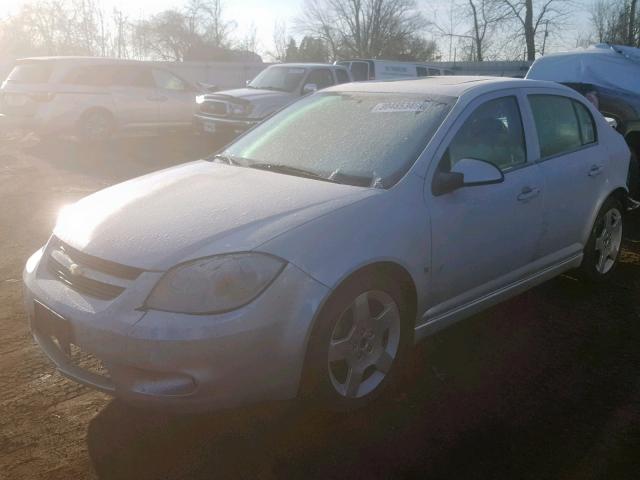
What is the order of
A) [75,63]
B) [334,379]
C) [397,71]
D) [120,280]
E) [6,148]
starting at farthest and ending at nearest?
[397,71] → [6,148] → [75,63] → [334,379] → [120,280]

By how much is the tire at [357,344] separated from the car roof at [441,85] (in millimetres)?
1377

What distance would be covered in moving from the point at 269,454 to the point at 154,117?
11.7m

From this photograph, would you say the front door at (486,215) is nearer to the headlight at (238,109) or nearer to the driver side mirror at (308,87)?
the headlight at (238,109)

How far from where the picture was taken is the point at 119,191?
3623 mm

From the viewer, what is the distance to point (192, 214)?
3107 mm

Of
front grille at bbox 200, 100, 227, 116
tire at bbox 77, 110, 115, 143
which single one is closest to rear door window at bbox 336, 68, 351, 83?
front grille at bbox 200, 100, 227, 116

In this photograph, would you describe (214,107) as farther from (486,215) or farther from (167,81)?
(486,215)

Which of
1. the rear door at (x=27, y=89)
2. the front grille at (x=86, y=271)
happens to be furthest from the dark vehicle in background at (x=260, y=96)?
the front grille at (x=86, y=271)

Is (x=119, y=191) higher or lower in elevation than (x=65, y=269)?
higher

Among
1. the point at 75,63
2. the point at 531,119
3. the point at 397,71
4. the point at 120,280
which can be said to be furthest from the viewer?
the point at 397,71

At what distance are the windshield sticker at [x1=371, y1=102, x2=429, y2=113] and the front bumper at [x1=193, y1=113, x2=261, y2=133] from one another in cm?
781

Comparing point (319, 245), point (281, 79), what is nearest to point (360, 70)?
point (281, 79)

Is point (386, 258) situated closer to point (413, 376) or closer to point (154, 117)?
point (413, 376)

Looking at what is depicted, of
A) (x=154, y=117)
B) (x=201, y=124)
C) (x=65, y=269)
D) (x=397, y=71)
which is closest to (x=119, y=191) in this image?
(x=65, y=269)
